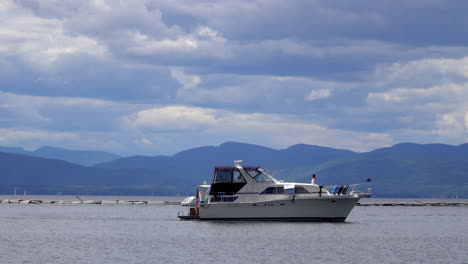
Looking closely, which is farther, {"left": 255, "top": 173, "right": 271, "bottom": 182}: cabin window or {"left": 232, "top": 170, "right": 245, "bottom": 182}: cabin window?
{"left": 232, "top": 170, "right": 245, "bottom": 182}: cabin window

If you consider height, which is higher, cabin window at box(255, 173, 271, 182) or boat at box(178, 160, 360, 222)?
cabin window at box(255, 173, 271, 182)

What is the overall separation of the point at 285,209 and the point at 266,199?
2379 millimetres

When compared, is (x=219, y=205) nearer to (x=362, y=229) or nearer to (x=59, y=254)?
(x=362, y=229)

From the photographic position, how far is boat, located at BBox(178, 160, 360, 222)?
88.6 m

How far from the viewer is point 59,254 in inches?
2493

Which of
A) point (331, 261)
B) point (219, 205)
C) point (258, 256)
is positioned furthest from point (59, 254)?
point (219, 205)

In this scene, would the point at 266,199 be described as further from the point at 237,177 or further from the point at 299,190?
the point at 237,177

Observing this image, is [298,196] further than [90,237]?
Yes

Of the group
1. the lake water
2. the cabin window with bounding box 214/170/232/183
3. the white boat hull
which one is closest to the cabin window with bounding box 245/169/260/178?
the cabin window with bounding box 214/170/232/183

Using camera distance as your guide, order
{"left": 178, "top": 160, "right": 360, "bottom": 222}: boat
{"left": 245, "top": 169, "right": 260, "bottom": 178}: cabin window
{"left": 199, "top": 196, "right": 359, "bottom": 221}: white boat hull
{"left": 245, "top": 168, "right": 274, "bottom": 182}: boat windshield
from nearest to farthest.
Answer: 1. {"left": 178, "top": 160, "right": 360, "bottom": 222}: boat
2. {"left": 199, "top": 196, "right": 359, "bottom": 221}: white boat hull
3. {"left": 245, "top": 168, "right": 274, "bottom": 182}: boat windshield
4. {"left": 245, "top": 169, "right": 260, "bottom": 178}: cabin window

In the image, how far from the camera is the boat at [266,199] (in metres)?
88.6

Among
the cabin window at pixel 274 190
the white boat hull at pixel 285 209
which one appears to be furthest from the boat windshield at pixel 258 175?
the white boat hull at pixel 285 209

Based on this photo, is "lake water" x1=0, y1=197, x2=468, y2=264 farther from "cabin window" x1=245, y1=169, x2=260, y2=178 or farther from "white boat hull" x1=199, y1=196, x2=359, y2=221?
"cabin window" x1=245, y1=169, x2=260, y2=178

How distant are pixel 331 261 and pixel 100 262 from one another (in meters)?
17.1
